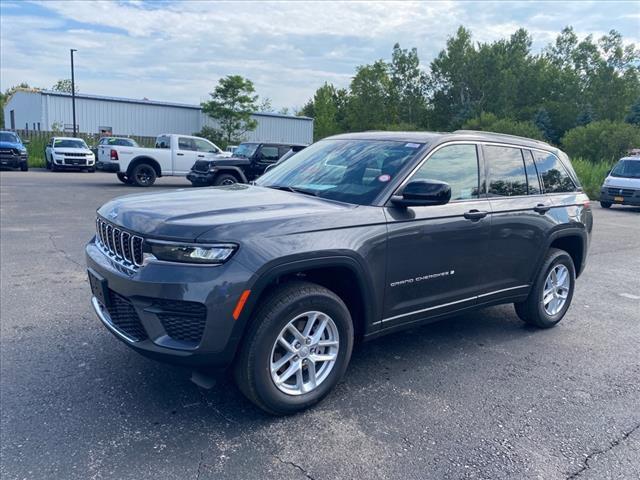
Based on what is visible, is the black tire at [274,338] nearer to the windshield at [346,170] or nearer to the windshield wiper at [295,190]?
the windshield at [346,170]

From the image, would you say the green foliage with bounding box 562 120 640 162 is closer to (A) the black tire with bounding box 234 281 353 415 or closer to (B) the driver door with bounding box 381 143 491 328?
(B) the driver door with bounding box 381 143 491 328

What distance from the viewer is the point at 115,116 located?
4381cm

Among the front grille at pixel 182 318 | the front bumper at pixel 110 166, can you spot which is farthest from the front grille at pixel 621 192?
the front grille at pixel 182 318

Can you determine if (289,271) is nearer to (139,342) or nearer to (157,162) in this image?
(139,342)

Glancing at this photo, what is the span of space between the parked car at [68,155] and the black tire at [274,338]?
2421 cm

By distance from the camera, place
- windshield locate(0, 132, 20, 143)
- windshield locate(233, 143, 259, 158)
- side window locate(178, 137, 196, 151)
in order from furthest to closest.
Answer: windshield locate(0, 132, 20, 143) → side window locate(178, 137, 196, 151) → windshield locate(233, 143, 259, 158)

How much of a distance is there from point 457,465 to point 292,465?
0.89m

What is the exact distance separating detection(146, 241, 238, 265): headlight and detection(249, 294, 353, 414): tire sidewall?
17.4 inches

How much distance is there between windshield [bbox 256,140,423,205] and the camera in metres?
3.82

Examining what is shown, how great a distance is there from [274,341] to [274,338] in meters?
0.02

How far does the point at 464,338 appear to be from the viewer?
484cm

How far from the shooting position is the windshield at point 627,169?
1812cm

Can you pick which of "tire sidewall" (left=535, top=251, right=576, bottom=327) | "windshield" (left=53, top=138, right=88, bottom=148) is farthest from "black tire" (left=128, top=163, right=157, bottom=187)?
"tire sidewall" (left=535, top=251, right=576, bottom=327)

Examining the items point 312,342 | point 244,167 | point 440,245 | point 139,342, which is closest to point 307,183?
point 440,245
